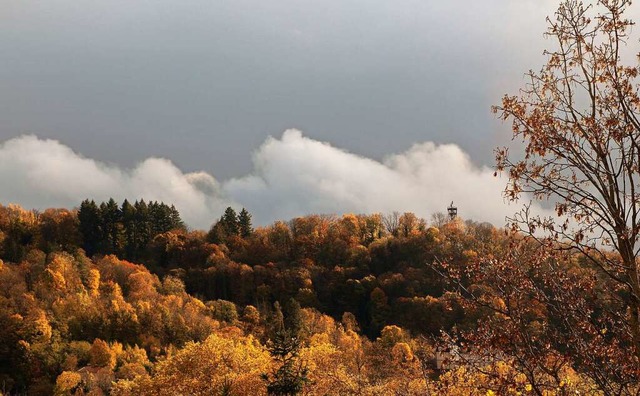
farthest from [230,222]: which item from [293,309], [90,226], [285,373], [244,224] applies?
[285,373]

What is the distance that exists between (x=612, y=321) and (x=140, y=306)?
3655 inches

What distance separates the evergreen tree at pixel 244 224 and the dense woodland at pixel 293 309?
Result: 0.50 meters

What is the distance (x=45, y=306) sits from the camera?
94.2m

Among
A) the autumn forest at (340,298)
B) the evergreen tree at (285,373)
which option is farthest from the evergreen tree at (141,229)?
the evergreen tree at (285,373)

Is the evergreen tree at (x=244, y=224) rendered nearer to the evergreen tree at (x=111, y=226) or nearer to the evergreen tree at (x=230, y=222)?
the evergreen tree at (x=230, y=222)

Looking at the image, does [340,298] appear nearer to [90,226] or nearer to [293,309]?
[293,309]

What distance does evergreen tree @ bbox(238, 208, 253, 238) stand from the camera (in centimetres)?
15100

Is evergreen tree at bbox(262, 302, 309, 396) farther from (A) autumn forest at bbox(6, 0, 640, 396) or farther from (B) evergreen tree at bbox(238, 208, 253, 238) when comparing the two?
(B) evergreen tree at bbox(238, 208, 253, 238)

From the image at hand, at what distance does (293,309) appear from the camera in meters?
96.6

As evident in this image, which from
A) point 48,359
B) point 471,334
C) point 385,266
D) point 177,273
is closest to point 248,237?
point 177,273

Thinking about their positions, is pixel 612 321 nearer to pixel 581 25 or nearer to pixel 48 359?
pixel 581 25

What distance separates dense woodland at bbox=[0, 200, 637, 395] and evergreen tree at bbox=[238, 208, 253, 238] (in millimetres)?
500

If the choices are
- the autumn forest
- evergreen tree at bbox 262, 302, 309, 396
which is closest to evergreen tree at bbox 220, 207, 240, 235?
the autumn forest

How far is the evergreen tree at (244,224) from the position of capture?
15100cm
